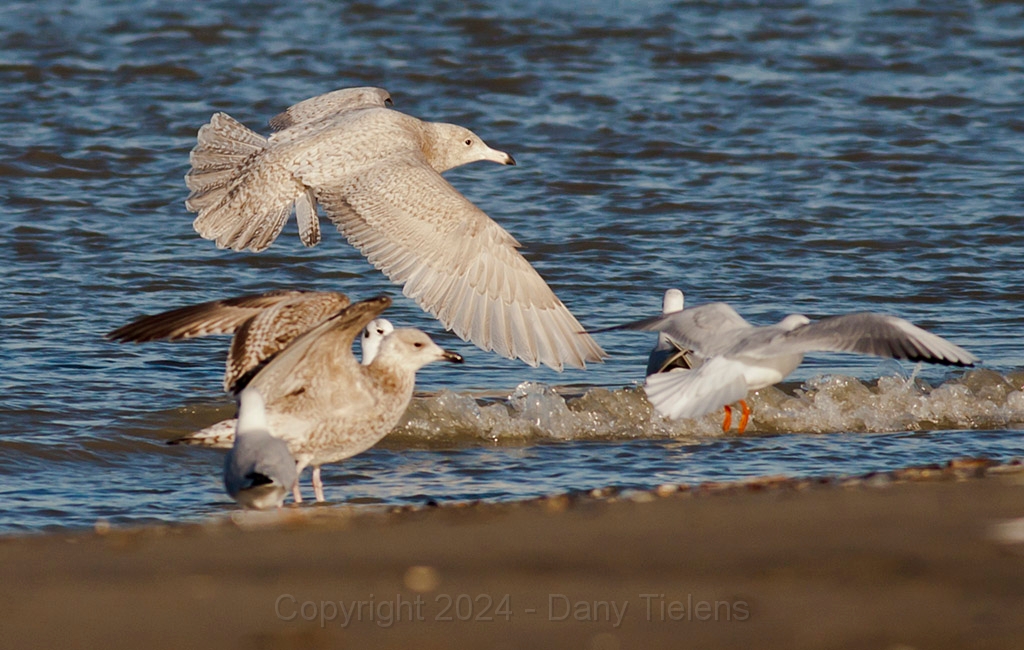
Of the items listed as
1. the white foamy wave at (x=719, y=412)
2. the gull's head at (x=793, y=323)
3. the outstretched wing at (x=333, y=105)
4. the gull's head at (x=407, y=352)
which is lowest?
the white foamy wave at (x=719, y=412)

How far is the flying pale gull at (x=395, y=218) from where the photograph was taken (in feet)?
23.5

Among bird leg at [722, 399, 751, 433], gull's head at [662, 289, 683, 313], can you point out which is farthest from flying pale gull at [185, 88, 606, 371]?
gull's head at [662, 289, 683, 313]

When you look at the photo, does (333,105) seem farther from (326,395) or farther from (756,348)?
(756,348)

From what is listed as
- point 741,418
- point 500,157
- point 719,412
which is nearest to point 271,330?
point 741,418

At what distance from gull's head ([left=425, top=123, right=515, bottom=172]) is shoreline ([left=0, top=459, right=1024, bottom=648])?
11.9 ft

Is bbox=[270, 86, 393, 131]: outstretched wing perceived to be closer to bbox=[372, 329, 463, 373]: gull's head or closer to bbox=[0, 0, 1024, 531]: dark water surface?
bbox=[0, 0, 1024, 531]: dark water surface

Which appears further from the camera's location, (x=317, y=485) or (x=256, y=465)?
(x=317, y=485)

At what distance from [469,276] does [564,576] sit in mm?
3085

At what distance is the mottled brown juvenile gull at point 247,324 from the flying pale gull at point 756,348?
1307 millimetres

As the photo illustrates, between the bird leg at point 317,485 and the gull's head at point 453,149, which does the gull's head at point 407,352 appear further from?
the gull's head at point 453,149

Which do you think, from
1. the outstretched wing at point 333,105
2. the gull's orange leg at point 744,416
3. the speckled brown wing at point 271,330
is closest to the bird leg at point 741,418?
the gull's orange leg at point 744,416

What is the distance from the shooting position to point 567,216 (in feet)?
36.6

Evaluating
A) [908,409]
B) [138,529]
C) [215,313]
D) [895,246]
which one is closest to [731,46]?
[895,246]

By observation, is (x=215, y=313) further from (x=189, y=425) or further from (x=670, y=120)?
(x=670, y=120)
